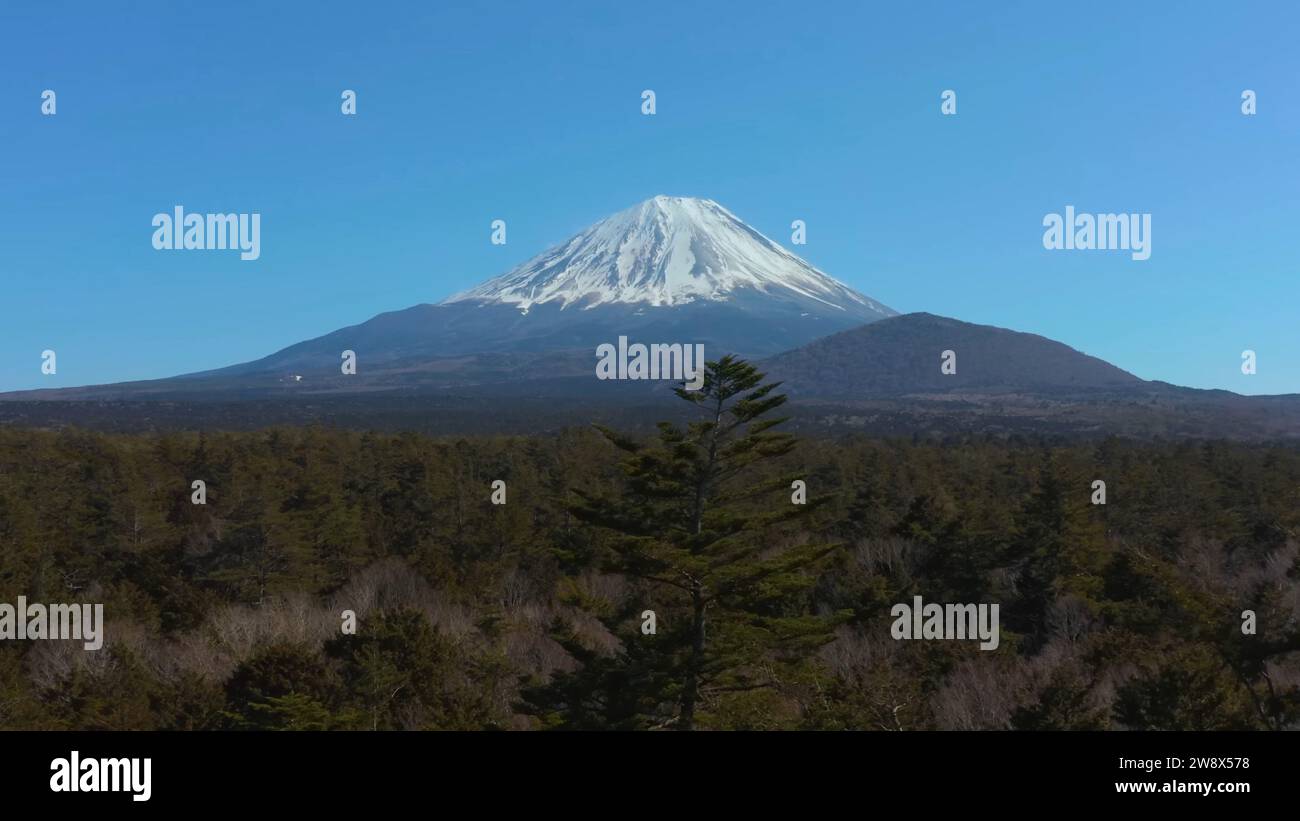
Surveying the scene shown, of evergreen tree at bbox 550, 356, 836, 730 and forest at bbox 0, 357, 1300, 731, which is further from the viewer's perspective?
forest at bbox 0, 357, 1300, 731

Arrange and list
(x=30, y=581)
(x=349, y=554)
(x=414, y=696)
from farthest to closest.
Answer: (x=349, y=554) < (x=30, y=581) < (x=414, y=696)

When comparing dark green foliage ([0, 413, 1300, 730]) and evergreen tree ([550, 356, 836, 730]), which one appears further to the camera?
dark green foliage ([0, 413, 1300, 730])

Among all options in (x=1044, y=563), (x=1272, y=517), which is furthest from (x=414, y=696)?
(x=1272, y=517)

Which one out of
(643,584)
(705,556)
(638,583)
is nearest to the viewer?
(705,556)

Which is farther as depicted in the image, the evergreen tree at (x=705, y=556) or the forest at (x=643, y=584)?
the forest at (x=643, y=584)

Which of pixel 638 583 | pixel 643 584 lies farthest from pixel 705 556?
pixel 638 583

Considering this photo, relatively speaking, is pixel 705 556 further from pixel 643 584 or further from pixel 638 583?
pixel 638 583
